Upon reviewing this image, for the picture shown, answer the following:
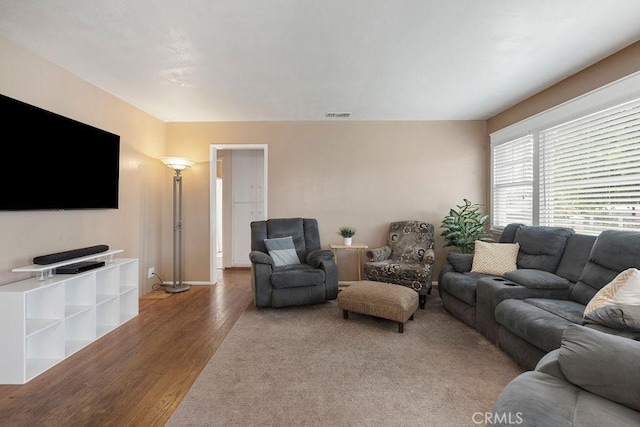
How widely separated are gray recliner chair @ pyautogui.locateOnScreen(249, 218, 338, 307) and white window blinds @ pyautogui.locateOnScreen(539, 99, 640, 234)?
2.63m

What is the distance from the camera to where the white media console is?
2.03m

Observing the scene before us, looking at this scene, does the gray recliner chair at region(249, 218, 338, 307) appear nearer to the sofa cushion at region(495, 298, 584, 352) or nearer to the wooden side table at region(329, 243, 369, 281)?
the wooden side table at region(329, 243, 369, 281)

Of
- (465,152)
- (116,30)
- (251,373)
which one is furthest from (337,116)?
(251,373)

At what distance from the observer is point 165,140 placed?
4.55m

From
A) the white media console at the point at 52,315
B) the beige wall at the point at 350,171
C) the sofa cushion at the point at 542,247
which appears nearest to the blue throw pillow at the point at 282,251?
the beige wall at the point at 350,171

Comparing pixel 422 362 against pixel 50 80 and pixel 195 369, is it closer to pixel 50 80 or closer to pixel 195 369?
pixel 195 369

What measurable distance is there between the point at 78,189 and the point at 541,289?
14.3ft

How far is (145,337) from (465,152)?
189 inches

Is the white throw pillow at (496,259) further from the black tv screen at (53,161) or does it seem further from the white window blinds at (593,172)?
the black tv screen at (53,161)

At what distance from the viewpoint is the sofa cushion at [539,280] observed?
2475 millimetres

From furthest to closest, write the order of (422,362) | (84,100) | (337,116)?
(337,116), (84,100), (422,362)

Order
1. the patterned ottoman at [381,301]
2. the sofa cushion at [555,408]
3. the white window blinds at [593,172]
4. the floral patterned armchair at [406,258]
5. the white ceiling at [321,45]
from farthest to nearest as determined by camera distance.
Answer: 1. the floral patterned armchair at [406,258]
2. the patterned ottoman at [381,301]
3. the white window blinds at [593,172]
4. the white ceiling at [321,45]
5. the sofa cushion at [555,408]

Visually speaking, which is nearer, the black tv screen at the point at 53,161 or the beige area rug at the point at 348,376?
the beige area rug at the point at 348,376

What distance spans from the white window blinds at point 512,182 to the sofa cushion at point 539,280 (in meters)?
1.30
